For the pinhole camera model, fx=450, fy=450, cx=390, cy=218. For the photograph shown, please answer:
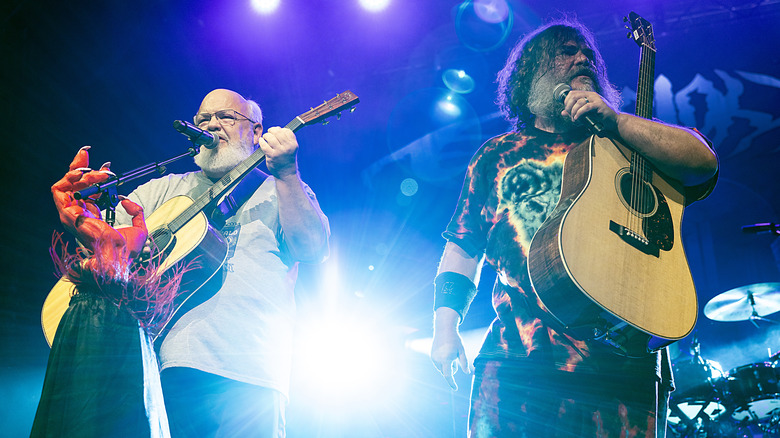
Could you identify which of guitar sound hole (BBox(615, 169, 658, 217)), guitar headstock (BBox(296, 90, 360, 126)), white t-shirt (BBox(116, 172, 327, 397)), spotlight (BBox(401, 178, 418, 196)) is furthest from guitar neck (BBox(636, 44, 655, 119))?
spotlight (BBox(401, 178, 418, 196))

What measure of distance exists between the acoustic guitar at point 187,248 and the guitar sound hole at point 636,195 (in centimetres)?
184

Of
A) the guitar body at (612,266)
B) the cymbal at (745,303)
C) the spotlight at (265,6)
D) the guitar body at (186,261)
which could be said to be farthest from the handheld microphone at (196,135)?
the cymbal at (745,303)

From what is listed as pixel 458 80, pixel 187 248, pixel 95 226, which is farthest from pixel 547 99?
pixel 458 80

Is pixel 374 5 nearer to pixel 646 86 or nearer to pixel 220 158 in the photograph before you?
pixel 220 158

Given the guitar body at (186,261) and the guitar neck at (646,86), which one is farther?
the guitar body at (186,261)

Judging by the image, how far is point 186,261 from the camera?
2.18 meters

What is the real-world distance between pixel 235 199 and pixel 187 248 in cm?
55

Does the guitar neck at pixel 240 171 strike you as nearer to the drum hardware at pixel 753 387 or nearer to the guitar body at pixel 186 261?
the guitar body at pixel 186 261

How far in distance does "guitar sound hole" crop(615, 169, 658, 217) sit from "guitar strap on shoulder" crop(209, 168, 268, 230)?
6.60 feet

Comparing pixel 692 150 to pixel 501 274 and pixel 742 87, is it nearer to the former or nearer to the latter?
pixel 501 274

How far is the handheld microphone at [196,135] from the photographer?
96.6 inches

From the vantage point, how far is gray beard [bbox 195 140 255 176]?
284 cm

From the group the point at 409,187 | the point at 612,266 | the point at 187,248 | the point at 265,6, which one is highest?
the point at 265,6

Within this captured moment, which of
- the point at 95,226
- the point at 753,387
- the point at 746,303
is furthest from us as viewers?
the point at 746,303
